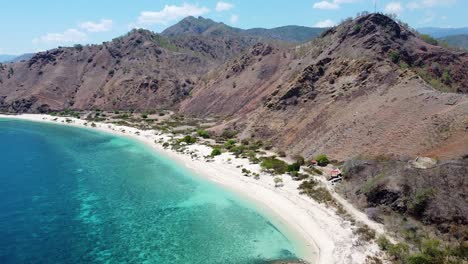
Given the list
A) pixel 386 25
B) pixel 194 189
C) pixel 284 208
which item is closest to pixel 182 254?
pixel 284 208

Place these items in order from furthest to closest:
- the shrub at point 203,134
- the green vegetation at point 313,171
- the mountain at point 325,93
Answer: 1. the shrub at point 203,134
2. the mountain at point 325,93
3. the green vegetation at point 313,171

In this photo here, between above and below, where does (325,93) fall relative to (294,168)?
above

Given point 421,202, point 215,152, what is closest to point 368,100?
point 215,152

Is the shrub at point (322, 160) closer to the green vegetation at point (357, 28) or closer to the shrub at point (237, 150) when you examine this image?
the shrub at point (237, 150)

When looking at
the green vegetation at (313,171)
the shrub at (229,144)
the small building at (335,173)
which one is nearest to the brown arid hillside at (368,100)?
the shrub at (229,144)

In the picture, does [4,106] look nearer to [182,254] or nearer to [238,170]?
[238,170]

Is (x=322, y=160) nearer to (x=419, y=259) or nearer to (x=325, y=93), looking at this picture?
(x=325, y=93)

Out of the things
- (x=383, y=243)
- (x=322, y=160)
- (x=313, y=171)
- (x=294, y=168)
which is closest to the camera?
(x=383, y=243)
